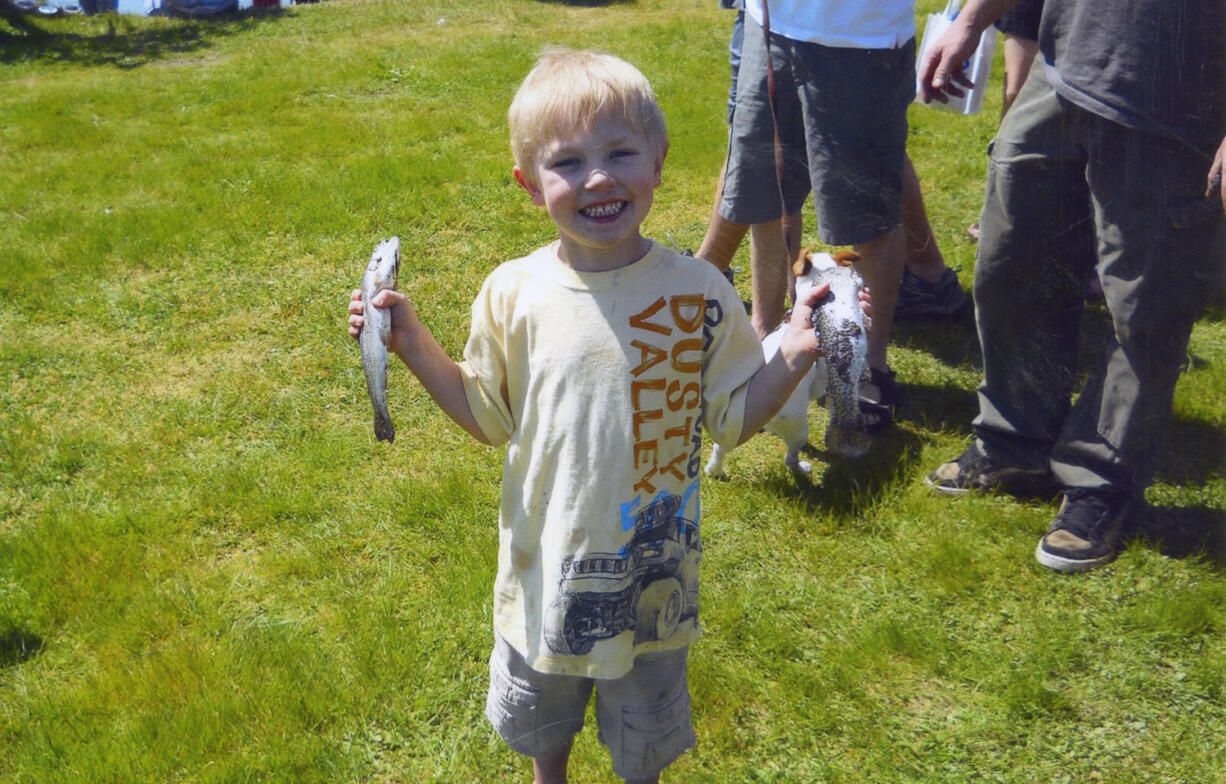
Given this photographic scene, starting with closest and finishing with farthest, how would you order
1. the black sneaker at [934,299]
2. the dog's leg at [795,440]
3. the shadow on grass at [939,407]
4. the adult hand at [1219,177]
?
the adult hand at [1219,177]
the dog's leg at [795,440]
the shadow on grass at [939,407]
the black sneaker at [934,299]

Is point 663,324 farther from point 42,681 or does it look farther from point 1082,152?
point 42,681

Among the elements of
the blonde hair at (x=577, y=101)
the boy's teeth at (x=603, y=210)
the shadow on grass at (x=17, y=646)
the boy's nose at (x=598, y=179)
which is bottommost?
the shadow on grass at (x=17, y=646)

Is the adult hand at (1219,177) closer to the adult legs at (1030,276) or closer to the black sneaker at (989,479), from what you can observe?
the adult legs at (1030,276)

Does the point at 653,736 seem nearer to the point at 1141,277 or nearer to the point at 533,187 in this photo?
the point at 533,187

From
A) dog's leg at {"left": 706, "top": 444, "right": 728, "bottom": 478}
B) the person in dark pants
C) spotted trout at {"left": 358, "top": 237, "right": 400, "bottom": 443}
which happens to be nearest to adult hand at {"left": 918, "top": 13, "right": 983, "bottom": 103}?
the person in dark pants

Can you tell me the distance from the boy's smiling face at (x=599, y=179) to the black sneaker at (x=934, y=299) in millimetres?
3298

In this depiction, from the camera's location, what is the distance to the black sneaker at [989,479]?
12.2 feet

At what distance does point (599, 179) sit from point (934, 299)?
3.47m

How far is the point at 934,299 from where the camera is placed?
4.92m

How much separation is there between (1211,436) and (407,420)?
319 cm

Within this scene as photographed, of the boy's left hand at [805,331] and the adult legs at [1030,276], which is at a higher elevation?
the boy's left hand at [805,331]

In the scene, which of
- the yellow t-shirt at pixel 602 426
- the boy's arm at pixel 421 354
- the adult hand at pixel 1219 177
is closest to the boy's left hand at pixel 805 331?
the yellow t-shirt at pixel 602 426

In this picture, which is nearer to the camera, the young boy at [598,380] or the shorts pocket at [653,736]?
the young boy at [598,380]

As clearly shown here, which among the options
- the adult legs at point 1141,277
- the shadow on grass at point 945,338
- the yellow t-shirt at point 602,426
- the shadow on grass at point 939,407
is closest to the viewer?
the yellow t-shirt at point 602,426
